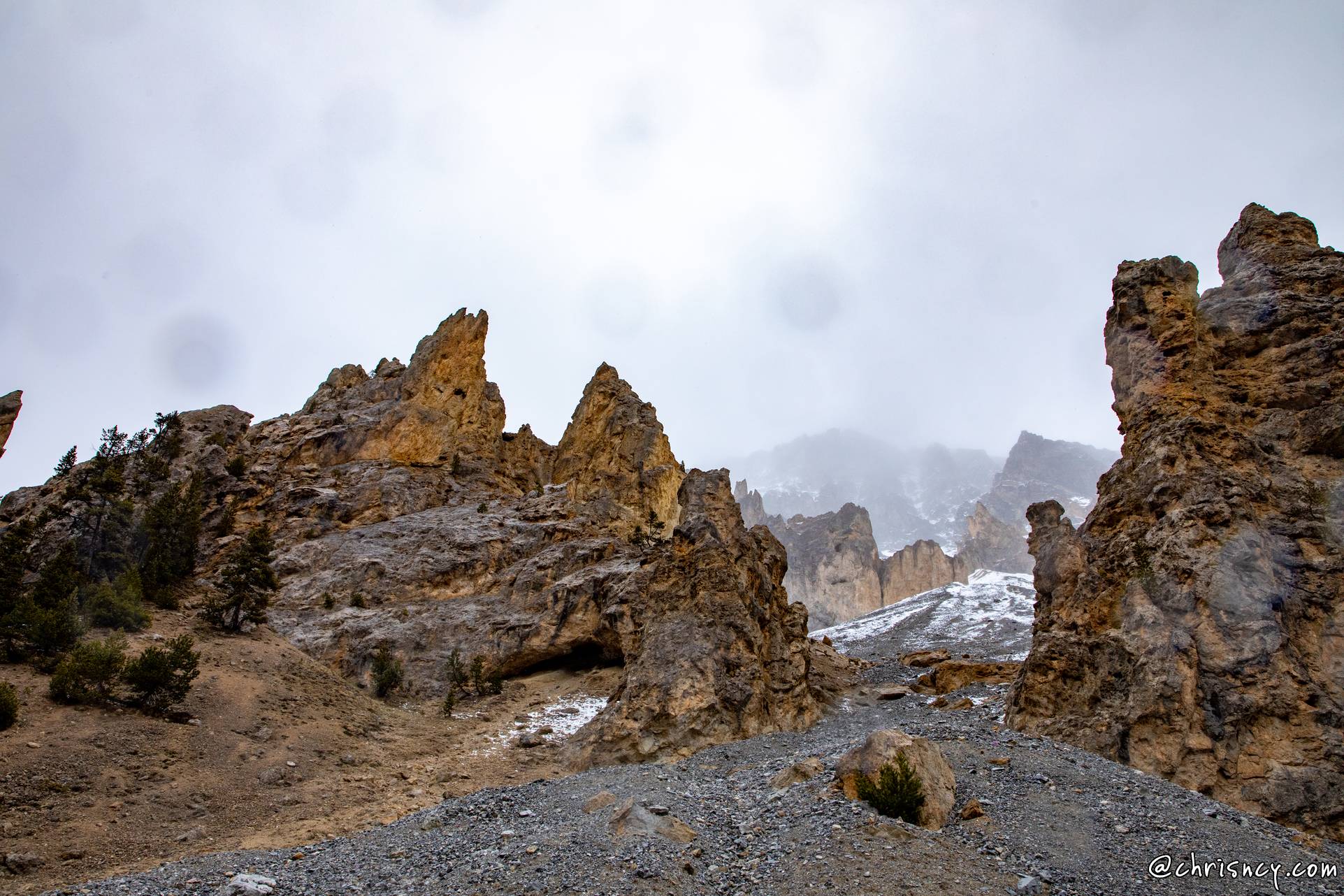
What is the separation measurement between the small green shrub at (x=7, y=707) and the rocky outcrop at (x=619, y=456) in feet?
127

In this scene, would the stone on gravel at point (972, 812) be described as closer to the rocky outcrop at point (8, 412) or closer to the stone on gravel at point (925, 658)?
the stone on gravel at point (925, 658)

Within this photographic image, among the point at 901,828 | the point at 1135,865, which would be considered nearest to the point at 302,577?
the point at 901,828

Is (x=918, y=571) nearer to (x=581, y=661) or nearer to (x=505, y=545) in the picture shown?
(x=505, y=545)

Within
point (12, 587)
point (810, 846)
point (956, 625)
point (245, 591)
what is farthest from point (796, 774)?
point (956, 625)

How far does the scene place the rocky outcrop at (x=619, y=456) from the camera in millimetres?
55188

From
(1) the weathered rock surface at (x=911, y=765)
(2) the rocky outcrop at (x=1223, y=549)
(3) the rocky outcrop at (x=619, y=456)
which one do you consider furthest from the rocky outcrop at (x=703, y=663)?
(3) the rocky outcrop at (x=619, y=456)

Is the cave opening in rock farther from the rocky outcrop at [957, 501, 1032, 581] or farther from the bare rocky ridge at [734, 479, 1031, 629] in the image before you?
the rocky outcrop at [957, 501, 1032, 581]

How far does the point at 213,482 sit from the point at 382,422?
502 inches

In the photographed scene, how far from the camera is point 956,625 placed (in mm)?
74062

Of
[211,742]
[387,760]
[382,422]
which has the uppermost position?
[382,422]

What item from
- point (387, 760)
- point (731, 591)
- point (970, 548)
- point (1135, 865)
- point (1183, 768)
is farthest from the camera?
point (970, 548)

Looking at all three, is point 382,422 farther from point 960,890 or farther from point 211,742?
point 960,890

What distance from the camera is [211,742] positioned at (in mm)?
18953

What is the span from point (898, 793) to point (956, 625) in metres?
69.7
